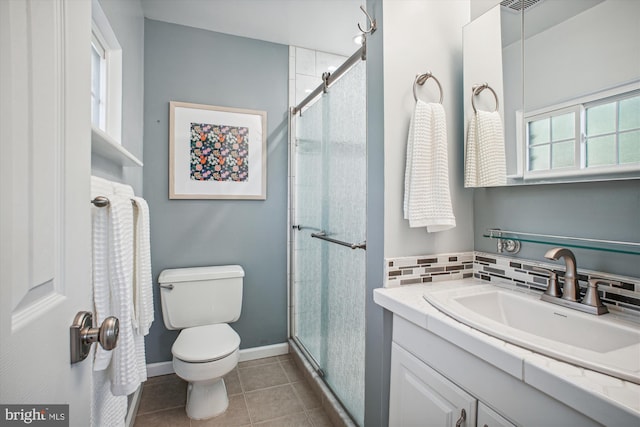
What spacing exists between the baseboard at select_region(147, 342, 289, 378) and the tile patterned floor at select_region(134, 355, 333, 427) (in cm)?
4

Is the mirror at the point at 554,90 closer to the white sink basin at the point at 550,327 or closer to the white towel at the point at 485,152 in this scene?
the white towel at the point at 485,152

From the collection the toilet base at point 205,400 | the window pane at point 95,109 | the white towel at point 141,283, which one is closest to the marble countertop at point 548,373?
the white towel at point 141,283

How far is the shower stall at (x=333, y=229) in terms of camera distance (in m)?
1.51

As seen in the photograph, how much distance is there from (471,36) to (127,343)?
1744mm

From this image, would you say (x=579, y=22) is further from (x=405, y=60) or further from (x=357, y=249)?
(x=357, y=249)

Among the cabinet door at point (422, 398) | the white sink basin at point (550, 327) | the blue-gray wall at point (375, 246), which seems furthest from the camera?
the blue-gray wall at point (375, 246)

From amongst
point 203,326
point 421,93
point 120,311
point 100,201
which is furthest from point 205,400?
point 421,93

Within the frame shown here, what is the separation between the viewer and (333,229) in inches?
71.1

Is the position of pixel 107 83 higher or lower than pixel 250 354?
higher

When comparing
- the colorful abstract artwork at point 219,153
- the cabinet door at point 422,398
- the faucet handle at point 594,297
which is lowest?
the cabinet door at point 422,398

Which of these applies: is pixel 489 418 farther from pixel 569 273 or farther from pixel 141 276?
pixel 141 276

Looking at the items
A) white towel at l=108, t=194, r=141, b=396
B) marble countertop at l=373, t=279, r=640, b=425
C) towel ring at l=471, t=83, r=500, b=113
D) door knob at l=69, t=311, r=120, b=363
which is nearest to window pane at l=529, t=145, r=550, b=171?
towel ring at l=471, t=83, r=500, b=113

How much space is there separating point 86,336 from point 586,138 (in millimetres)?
1432

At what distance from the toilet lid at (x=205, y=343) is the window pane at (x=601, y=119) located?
1.89 meters
